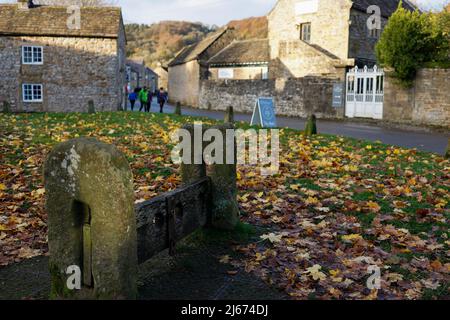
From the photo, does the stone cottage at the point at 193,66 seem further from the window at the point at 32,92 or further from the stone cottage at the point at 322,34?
the window at the point at 32,92

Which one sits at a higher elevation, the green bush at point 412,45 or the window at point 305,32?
the window at point 305,32

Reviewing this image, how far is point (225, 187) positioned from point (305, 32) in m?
31.8

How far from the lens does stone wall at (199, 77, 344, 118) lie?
25872 millimetres

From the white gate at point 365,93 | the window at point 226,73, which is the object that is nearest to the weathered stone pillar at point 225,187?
the white gate at point 365,93

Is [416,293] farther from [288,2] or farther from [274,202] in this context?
[288,2]

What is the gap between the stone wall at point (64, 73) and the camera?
1169 inches

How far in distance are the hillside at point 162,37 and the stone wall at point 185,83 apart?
48.0 metres

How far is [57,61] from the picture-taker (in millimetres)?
29812

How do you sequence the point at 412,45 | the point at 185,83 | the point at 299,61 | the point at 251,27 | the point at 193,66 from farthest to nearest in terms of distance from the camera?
the point at 251,27
the point at 185,83
the point at 193,66
the point at 299,61
the point at 412,45

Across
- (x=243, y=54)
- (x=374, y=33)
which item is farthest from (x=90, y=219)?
(x=243, y=54)

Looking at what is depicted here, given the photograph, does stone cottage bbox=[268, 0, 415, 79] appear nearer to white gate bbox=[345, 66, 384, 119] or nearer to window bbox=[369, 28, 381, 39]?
window bbox=[369, 28, 381, 39]

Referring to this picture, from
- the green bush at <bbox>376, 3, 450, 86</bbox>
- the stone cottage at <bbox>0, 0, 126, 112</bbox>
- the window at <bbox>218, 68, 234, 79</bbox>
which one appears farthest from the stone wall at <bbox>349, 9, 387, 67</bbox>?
the stone cottage at <bbox>0, 0, 126, 112</bbox>

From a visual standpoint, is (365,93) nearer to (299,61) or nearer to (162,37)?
(299,61)

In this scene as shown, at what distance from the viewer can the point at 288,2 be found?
115 feet
